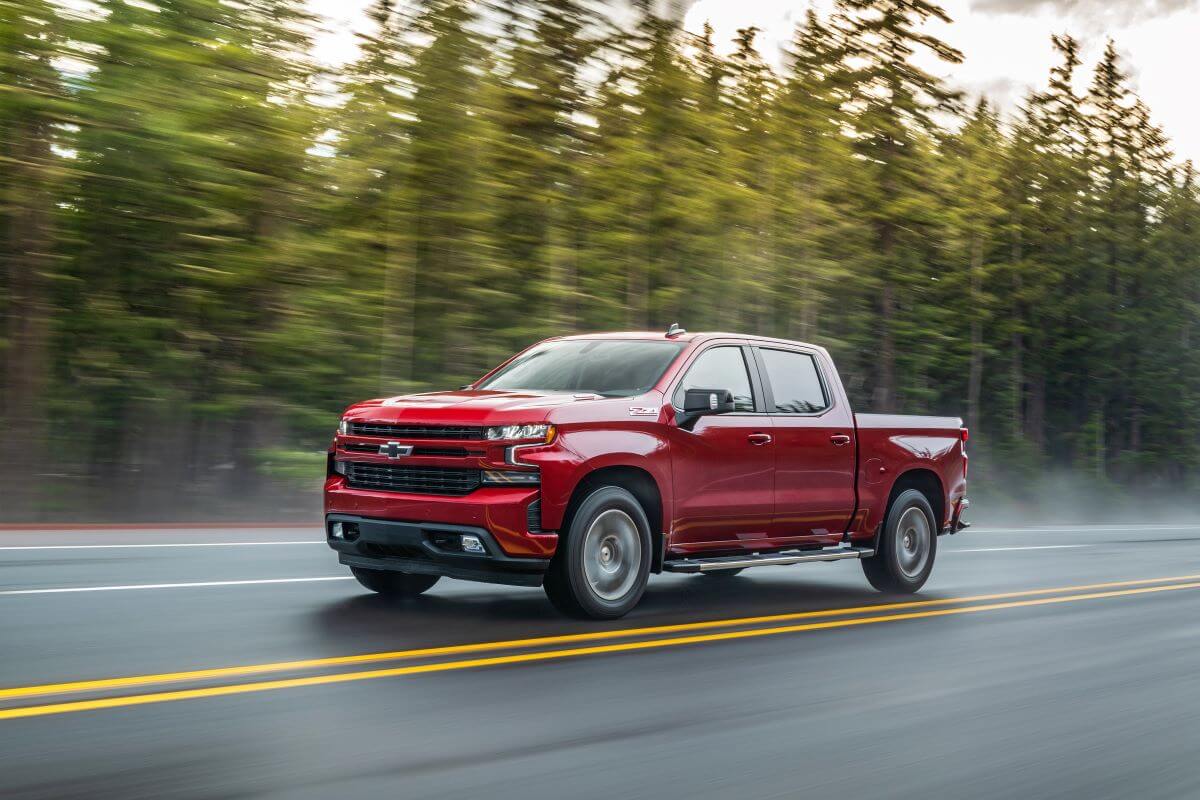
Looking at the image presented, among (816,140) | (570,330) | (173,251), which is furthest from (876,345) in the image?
(173,251)

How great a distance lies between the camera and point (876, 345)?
1702 inches

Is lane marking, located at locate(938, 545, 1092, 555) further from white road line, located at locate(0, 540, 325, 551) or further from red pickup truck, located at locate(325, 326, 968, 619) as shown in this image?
white road line, located at locate(0, 540, 325, 551)

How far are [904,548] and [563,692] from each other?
5.69 m

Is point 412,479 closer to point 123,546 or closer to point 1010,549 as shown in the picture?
point 123,546

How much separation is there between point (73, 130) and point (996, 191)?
3866 centimetres

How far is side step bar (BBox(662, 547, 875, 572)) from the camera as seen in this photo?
369 inches

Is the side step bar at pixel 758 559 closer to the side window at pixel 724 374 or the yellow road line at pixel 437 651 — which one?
the yellow road line at pixel 437 651

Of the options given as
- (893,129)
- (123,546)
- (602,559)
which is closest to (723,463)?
(602,559)

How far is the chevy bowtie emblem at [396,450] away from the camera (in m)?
8.74

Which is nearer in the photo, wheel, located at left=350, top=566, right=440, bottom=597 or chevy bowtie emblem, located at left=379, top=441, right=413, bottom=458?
chevy bowtie emblem, located at left=379, top=441, right=413, bottom=458

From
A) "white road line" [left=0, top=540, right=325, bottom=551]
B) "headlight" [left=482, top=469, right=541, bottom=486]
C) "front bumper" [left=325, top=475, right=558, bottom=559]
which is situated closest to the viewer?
"front bumper" [left=325, top=475, right=558, bottom=559]

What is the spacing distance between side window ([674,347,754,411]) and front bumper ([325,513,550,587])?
2.02 meters

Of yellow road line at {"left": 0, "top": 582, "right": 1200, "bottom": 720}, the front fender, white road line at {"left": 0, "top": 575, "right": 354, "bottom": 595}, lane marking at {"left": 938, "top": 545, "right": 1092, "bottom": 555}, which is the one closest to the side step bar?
the front fender

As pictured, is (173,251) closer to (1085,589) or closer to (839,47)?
(1085,589)
